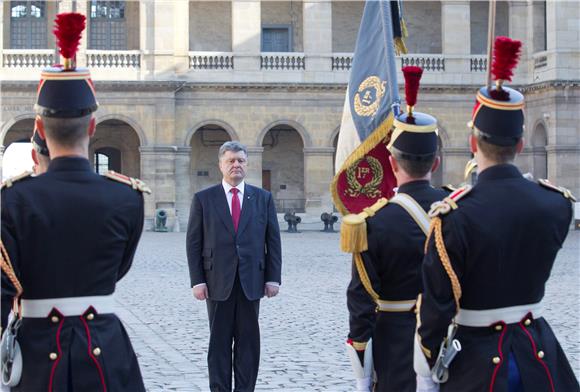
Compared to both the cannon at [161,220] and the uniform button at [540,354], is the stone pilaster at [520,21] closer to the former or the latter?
the cannon at [161,220]

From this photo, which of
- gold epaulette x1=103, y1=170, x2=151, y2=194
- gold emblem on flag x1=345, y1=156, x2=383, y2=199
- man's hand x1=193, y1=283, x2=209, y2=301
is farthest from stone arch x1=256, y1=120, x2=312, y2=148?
gold epaulette x1=103, y1=170, x2=151, y2=194

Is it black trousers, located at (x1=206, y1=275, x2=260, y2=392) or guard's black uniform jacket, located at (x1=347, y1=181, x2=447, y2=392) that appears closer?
guard's black uniform jacket, located at (x1=347, y1=181, x2=447, y2=392)

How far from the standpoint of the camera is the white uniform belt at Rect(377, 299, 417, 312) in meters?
5.22

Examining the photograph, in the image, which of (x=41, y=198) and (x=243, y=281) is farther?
(x=243, y=281)

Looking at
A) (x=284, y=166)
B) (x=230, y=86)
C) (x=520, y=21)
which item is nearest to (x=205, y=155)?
(x=284, y=166)

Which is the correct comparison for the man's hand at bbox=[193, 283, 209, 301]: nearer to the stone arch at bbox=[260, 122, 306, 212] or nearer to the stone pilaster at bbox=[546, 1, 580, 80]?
the stone pilaster at bbox=[546, 1, 580, 80]

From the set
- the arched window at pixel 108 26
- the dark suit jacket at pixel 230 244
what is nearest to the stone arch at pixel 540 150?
the arched window at pixel 108 26

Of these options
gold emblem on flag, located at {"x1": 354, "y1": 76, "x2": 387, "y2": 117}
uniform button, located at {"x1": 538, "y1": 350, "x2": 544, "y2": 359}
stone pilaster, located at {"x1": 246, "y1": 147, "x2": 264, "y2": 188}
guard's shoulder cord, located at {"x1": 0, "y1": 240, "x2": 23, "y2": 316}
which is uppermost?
gold emblem on flag, located at {"x1": 354, "y1": 76, "x2": 387, "y2": 117}

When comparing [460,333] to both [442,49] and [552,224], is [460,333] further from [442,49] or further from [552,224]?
[442,49]

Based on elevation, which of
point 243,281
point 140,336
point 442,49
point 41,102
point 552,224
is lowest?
point 140,336

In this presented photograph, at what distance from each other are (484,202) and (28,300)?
1.83 meters

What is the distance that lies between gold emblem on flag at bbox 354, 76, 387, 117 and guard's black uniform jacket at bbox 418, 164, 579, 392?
278cm

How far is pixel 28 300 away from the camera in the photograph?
427 cm

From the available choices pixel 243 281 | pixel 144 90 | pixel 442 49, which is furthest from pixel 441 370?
pixel 442 49
